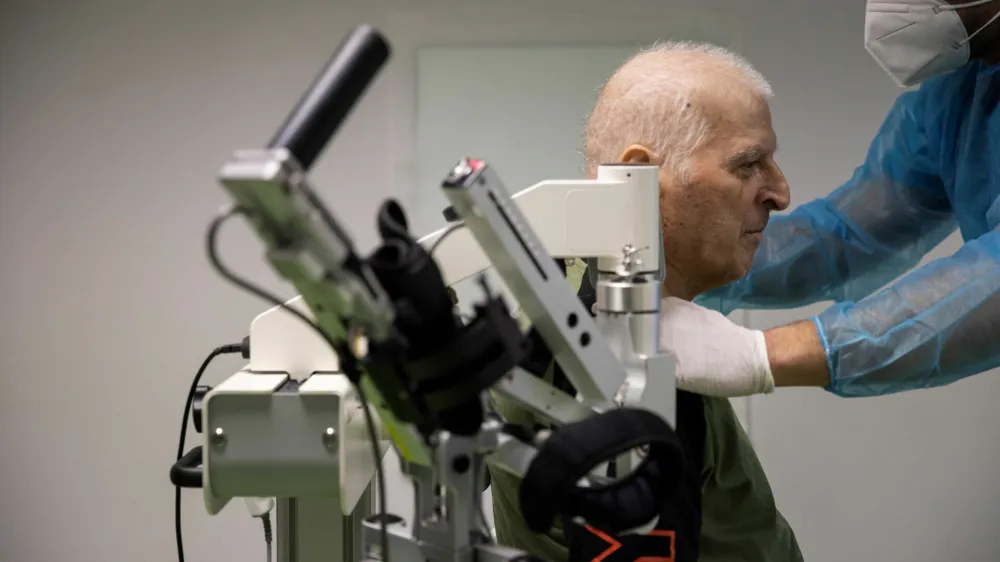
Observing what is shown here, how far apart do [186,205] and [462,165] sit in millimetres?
1828

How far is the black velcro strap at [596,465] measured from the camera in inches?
29.4

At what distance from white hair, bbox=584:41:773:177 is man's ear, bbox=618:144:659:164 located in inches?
0.7

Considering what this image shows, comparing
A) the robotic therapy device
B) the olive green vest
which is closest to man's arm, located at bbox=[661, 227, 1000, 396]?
the olive green vest

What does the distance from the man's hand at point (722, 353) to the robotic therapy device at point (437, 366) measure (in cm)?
22

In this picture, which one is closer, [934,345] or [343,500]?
[343,500]

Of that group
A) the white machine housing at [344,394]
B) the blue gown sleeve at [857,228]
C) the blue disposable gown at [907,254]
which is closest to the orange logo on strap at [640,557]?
the white machine housing at [344,394]

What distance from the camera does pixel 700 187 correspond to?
126cm

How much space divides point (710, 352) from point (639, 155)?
293 mm

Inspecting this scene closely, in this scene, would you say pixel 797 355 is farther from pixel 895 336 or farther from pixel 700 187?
pixel 700 187

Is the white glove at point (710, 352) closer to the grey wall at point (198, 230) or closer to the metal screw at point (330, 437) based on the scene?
the metal screw at point (330, 437)

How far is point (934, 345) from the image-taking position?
52.7 inches

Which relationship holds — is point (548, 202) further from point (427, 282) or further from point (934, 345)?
point (934, 345)

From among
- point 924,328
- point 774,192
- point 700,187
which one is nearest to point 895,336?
point 924,328

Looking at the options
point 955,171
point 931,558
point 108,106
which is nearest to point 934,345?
point 955,171
